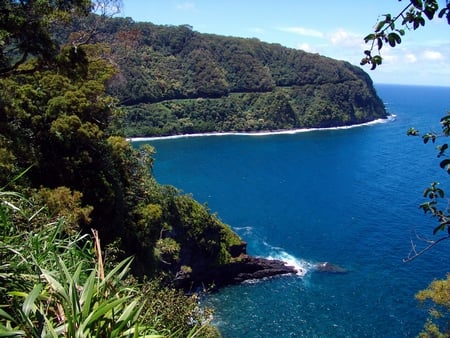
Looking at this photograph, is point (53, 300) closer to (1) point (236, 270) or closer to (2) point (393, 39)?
(2) point (393, 39)

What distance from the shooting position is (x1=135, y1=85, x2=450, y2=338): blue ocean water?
110ft

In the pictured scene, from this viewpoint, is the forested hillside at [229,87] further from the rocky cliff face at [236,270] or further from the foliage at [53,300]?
the foliage at [53,300]

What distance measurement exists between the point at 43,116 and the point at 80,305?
1943cm

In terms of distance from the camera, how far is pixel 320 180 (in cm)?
7475

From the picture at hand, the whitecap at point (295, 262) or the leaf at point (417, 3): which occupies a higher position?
the leaf at point (417, 3)

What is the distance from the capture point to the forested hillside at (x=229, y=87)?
401 ft

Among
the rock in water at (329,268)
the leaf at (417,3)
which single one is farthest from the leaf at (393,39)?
the rock in water at (329,268)

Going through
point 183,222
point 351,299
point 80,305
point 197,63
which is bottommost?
point 351,299

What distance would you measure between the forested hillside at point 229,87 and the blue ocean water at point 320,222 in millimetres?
17083

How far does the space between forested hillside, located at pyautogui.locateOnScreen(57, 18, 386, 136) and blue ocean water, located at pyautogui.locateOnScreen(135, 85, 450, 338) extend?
1708 cm

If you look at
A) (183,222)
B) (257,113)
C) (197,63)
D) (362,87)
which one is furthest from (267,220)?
(362,87)

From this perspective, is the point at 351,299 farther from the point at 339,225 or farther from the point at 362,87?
the point at 362,87

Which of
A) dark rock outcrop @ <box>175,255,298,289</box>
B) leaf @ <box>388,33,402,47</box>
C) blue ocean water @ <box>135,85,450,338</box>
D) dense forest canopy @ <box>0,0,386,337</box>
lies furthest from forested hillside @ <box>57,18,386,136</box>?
leaf @ <box>388,33,402,47</box>

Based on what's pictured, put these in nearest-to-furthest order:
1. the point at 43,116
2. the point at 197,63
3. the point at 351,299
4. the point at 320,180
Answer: the point at 43,116 < the point at 351,299 < the point at 320,180 < the point at 197,63
